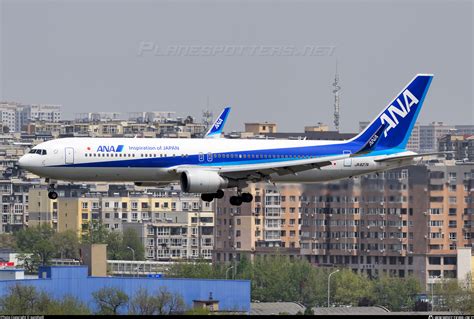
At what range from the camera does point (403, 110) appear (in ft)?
338

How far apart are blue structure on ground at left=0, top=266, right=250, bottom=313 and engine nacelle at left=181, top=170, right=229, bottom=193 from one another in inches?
1059

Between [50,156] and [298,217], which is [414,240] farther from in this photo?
[50,156]

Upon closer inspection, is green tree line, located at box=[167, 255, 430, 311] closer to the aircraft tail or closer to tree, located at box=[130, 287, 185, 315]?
tree, located at box=[130, 287, 185, 315]

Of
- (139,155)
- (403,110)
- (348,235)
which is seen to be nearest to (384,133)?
(403,110)

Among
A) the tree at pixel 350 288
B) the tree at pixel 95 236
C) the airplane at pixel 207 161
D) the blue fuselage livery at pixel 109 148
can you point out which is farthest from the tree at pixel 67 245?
the blue fuselage livery at pixel 109 148

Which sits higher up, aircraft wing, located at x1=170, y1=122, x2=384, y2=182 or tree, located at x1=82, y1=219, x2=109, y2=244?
aircraft wing, located at x1=170, y1=122, x2=384, y2=182

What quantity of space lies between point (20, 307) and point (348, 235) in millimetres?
60985

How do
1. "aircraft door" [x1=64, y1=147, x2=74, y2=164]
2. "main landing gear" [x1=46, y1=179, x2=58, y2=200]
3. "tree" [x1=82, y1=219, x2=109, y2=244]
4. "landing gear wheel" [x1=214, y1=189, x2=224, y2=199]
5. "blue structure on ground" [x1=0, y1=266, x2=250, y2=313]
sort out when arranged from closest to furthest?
1. "aircraft door" [x1=64, y1=147, x2=74, y2=164]
2. "main landing gear" [x1=46, y1=179, x2=58, y2=200]
3. "landing gear wheel" [x1=214, y1=189, x2=224, y2=199]
4. "blue structure on ground" [x1=0, y1=266, x2=250, y2=313]
5. "tree" [x1=82, y1=219, x2=109, y2=244]

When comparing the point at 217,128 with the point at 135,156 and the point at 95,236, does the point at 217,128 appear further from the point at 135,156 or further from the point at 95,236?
the point at 95,236

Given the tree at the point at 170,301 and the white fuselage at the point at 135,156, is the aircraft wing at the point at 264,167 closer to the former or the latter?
the white fuselage at the point at 135,156

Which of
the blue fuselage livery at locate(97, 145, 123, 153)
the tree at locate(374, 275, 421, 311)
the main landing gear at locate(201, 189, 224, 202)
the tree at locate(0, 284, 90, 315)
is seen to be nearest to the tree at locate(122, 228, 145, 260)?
the tree at locate(374, 275, 421, 311)

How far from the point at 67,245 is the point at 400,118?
95.3 m

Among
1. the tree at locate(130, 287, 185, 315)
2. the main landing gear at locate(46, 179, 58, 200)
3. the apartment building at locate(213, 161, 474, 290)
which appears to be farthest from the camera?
the apartment building at locate(213, 161, 474, 290)

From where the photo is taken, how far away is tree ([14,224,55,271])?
602 feet
